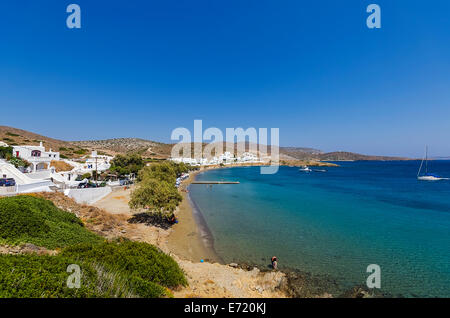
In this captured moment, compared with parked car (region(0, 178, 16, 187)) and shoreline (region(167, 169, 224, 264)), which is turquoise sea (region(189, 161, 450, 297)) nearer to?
shoreline (region(167, 169, 224, 264))

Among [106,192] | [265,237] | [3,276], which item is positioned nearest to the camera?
[3,276]

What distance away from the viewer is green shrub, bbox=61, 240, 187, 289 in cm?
752

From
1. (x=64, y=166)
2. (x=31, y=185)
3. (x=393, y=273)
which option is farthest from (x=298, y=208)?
(x=64, y=166)

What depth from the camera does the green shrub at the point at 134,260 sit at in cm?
752

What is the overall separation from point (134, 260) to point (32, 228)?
6692 millimetres

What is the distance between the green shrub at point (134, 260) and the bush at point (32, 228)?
3126mm

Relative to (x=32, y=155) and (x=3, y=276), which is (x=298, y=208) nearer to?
(x=3, y=276)

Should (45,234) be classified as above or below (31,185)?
below

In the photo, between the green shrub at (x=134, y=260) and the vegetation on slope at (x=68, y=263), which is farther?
the green shrub at (x=134, y=260)

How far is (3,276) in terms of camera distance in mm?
4566

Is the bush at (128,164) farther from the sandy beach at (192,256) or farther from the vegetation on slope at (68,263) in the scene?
the vegetation on slope at (68,263)

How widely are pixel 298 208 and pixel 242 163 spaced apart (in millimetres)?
106131

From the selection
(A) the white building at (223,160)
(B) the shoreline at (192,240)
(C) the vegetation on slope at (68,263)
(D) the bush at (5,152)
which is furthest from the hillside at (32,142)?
(C) the vegetation on slope at (68,263)
